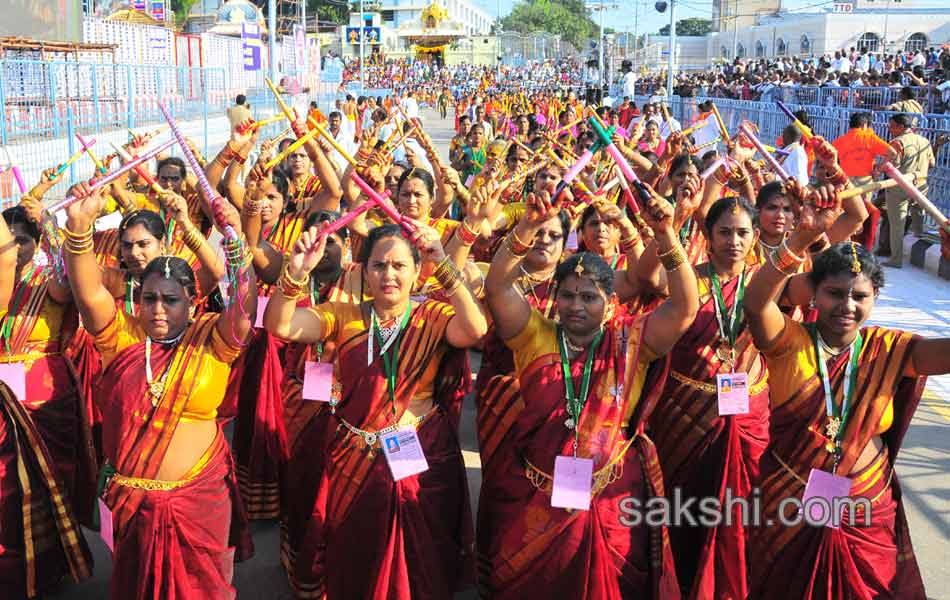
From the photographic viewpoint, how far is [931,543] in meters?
4.29

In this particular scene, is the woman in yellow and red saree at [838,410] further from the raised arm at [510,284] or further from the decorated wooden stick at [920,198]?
the raised arm at [510,284]

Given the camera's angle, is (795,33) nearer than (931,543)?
No

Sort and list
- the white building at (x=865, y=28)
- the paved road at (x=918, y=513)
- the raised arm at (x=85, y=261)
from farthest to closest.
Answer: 1. the white building at (x=865, y=28)
2. the paved road at (x=918, y=513)
3. the raised arm at (x=85, y=261)

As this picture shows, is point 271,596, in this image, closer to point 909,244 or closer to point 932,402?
point 932,402

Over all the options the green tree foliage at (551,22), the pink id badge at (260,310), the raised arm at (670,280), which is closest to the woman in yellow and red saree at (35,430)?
the pink id badge at (260,310)

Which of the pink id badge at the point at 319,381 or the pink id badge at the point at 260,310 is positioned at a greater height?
the pink id badge at the point at 260,310

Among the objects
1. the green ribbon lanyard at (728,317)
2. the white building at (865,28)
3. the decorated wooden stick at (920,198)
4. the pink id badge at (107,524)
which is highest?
the white building at (865,28)

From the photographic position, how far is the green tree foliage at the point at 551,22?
104250mm

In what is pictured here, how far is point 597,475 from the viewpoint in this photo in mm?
3148

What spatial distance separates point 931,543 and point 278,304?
10.2 ft

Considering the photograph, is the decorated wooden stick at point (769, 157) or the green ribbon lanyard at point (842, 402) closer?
the green ribbon lanyard at point (842, 402)

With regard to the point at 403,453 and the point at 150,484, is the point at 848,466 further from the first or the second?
the point at 150,484

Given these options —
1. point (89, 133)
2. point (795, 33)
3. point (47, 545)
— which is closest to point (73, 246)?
point (47, 545)

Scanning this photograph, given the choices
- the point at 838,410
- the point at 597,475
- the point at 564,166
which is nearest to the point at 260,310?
the point at 564,166
